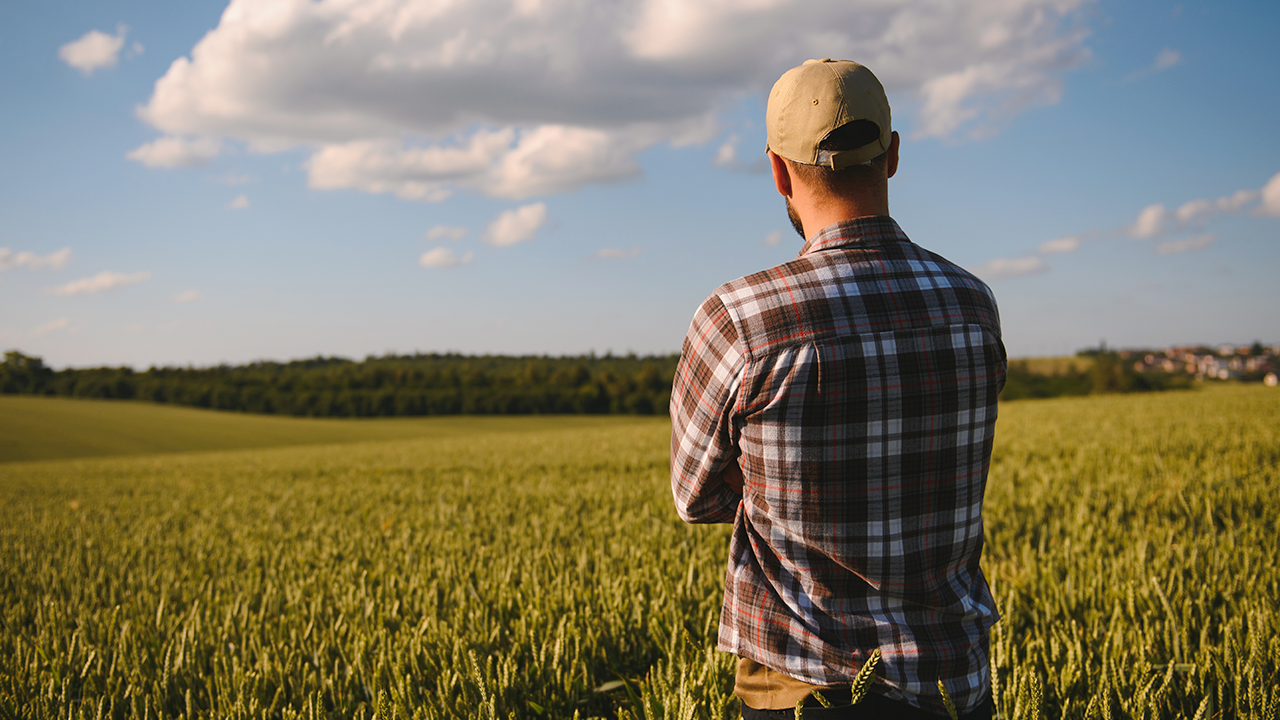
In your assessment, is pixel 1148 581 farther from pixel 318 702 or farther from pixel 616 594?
pixel 318 702

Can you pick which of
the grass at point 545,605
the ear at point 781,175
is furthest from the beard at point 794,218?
the grass at point 545,605

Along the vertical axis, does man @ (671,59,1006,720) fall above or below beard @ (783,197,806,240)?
below

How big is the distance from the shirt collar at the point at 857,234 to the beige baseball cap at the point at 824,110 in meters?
0.13

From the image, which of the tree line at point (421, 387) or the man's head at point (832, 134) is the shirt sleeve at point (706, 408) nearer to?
the man's head at point (832, 134)

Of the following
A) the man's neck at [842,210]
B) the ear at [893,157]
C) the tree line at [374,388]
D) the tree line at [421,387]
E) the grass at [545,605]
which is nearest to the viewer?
the man's neck at [842,210]

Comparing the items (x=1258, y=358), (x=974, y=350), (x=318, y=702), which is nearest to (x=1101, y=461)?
(x=974, y=350)

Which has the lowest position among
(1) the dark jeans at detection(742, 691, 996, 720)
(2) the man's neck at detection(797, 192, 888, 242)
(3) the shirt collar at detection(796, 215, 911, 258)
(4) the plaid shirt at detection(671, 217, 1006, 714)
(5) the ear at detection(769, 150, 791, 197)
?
(1) the dark jeans at detection(742, 691, 996, 720)

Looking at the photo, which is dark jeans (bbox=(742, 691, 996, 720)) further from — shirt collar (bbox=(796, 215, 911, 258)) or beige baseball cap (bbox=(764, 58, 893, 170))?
beige baseball cap (bbox=(764, 58, 893, 170))

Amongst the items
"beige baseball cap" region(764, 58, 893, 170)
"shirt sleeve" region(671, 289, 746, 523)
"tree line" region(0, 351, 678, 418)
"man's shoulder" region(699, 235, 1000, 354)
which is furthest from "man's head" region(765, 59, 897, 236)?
"tree line" region(0, 351, 678, 418)

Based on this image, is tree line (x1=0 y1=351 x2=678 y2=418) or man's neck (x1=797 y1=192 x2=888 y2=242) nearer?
man's neck (x1=797 y1=192 x2=888 y2=242)

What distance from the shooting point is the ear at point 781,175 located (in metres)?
1.50

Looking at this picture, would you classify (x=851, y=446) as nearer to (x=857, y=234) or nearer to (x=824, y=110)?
(x=857, y=234)

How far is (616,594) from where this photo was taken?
10.7ft

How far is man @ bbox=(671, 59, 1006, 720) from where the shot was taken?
52.2 inches
